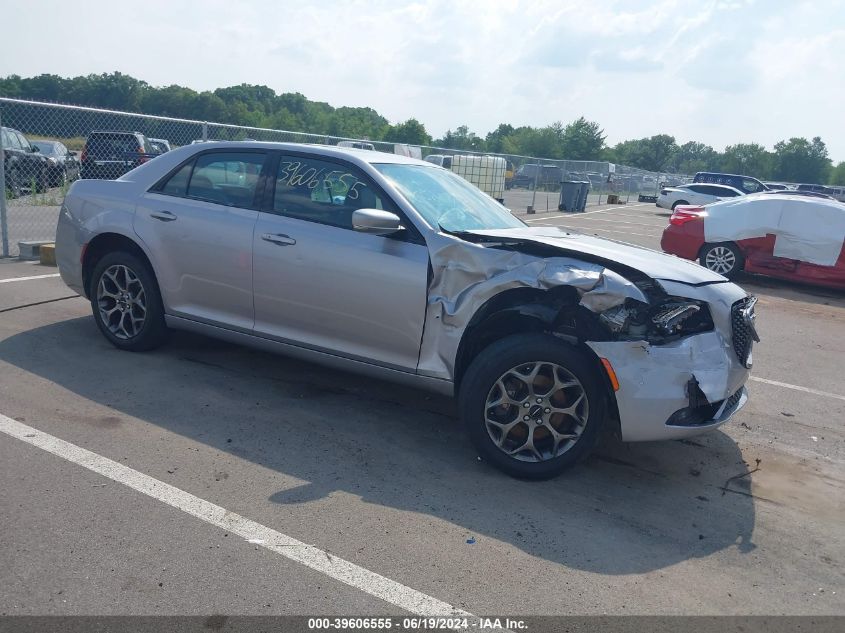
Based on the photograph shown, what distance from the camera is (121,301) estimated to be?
18.9ft

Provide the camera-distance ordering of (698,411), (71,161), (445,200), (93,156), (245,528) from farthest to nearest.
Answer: (71,161) → (93,156) → (445,200) → (698,411) → (245,528)

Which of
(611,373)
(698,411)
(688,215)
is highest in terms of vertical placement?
(688,215)

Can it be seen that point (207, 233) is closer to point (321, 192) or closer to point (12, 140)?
point (321, 192)

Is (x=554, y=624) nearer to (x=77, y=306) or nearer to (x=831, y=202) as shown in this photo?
(x=77, y=306)

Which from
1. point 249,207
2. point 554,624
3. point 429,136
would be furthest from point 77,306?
point 429,136

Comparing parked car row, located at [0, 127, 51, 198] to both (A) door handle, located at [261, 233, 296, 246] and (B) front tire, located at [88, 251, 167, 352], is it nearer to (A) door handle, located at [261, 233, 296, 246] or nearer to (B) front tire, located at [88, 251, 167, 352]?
(B) front tire, located at [88, 251, 167, 352]

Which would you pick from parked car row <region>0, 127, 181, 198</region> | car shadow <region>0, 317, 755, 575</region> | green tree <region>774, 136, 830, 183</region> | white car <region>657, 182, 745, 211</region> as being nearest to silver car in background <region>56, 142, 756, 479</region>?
car shadow <region>0, 317, 755, 575</region>

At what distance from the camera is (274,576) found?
10.0 feet

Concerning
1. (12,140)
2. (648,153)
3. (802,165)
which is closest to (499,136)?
(648,153)

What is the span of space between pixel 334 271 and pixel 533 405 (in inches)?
61.8

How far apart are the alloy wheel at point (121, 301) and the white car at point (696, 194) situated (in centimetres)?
2504

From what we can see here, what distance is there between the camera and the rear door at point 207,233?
5148mm

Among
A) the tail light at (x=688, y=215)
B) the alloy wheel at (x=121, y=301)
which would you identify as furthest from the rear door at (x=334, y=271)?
the tail light at (x=688, y=215)

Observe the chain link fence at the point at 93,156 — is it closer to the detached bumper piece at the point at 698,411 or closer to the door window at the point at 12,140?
the door window at the point at 12,140
